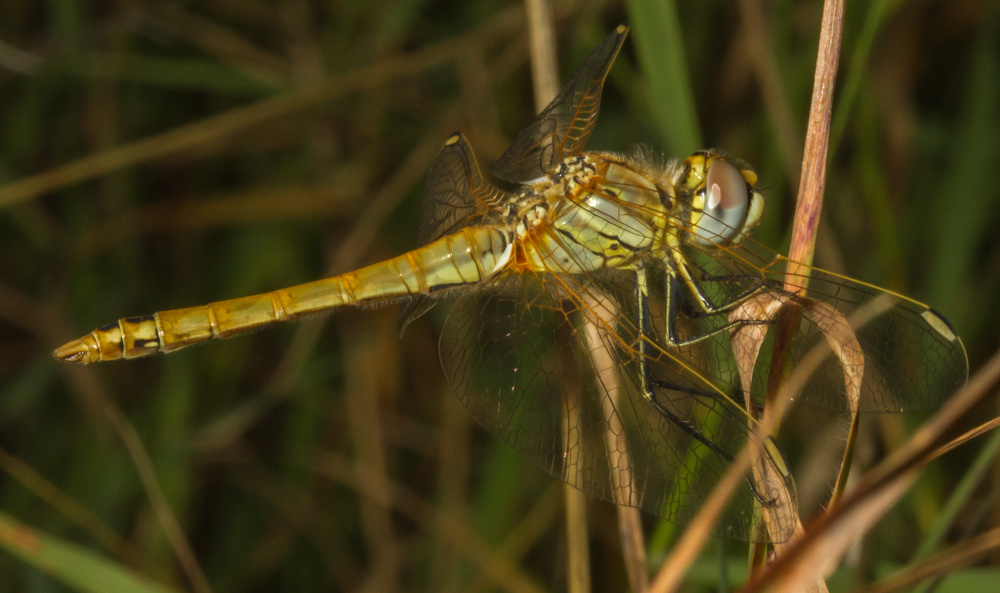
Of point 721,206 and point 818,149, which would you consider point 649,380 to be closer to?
point 721,206

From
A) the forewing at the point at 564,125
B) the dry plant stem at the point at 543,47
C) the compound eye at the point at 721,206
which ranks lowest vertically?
the compound eye at the point at 721,206

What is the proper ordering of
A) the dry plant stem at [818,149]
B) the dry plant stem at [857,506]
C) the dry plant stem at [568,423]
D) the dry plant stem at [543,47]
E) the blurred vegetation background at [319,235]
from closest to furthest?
the dry plant stem at [857,506]
the dry plant stem at [818,149]
the dry plant stem at [568,423]
the dry plant stem at [543,47]
the blurred vegetation background at [319,235]

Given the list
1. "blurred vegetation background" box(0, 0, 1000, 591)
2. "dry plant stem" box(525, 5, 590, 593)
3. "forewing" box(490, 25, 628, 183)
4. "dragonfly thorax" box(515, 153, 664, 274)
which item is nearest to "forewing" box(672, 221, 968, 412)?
"dragonfly thorax" box(515, 153, 664, 274)

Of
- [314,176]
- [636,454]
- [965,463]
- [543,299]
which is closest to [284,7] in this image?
[314,176]

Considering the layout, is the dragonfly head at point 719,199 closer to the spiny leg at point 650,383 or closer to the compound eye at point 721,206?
the compound eye at point 721,206

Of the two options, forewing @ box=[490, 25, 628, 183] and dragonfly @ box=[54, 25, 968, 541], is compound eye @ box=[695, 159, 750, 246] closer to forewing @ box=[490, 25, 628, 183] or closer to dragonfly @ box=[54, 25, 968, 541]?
dragonfly @ box=[54, 25, 968, 541]

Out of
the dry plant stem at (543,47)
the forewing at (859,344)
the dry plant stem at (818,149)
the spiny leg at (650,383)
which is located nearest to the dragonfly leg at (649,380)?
the spiny leg at (650,383)

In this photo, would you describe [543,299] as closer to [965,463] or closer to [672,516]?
[672,516]
